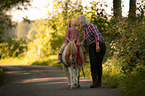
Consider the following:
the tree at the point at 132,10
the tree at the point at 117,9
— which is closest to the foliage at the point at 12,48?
the tree at the point at 117,9

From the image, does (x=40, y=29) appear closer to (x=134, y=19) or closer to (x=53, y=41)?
(x=53, y=41)

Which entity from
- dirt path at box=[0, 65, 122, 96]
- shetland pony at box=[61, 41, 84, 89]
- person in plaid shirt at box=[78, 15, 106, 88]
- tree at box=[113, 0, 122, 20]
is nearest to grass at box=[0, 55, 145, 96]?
dirt path at box=[0, 65, 122, 96]

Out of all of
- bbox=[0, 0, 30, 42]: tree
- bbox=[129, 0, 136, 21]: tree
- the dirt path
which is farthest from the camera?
bbox=[0, 0, 30, 42]: tree

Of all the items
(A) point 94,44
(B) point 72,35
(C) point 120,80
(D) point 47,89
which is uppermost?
(B) point 72,35

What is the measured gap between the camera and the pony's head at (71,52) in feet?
27.7

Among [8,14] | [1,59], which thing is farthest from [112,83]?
[1,59]

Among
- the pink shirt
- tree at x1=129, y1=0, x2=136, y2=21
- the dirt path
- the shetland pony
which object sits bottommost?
the dirt path

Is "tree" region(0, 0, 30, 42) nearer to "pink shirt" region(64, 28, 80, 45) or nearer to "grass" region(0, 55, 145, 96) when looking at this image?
"grass" region(0, 55, 145, 96)

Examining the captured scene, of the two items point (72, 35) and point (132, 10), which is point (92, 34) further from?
point (132, 10)

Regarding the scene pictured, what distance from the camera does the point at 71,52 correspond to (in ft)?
27.7

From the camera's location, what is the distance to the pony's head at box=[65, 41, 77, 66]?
8.45 m

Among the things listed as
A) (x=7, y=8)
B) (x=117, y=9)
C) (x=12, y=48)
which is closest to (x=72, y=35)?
(x=117, y=9)

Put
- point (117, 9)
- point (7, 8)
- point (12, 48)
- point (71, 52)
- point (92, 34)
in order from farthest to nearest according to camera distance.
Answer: point (12, 48)
point (7, 8)
point (117, 9)
point (92, 34)
point (71, 52)

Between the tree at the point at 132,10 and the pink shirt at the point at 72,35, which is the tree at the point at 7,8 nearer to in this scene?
the tree at the point at 132,10
